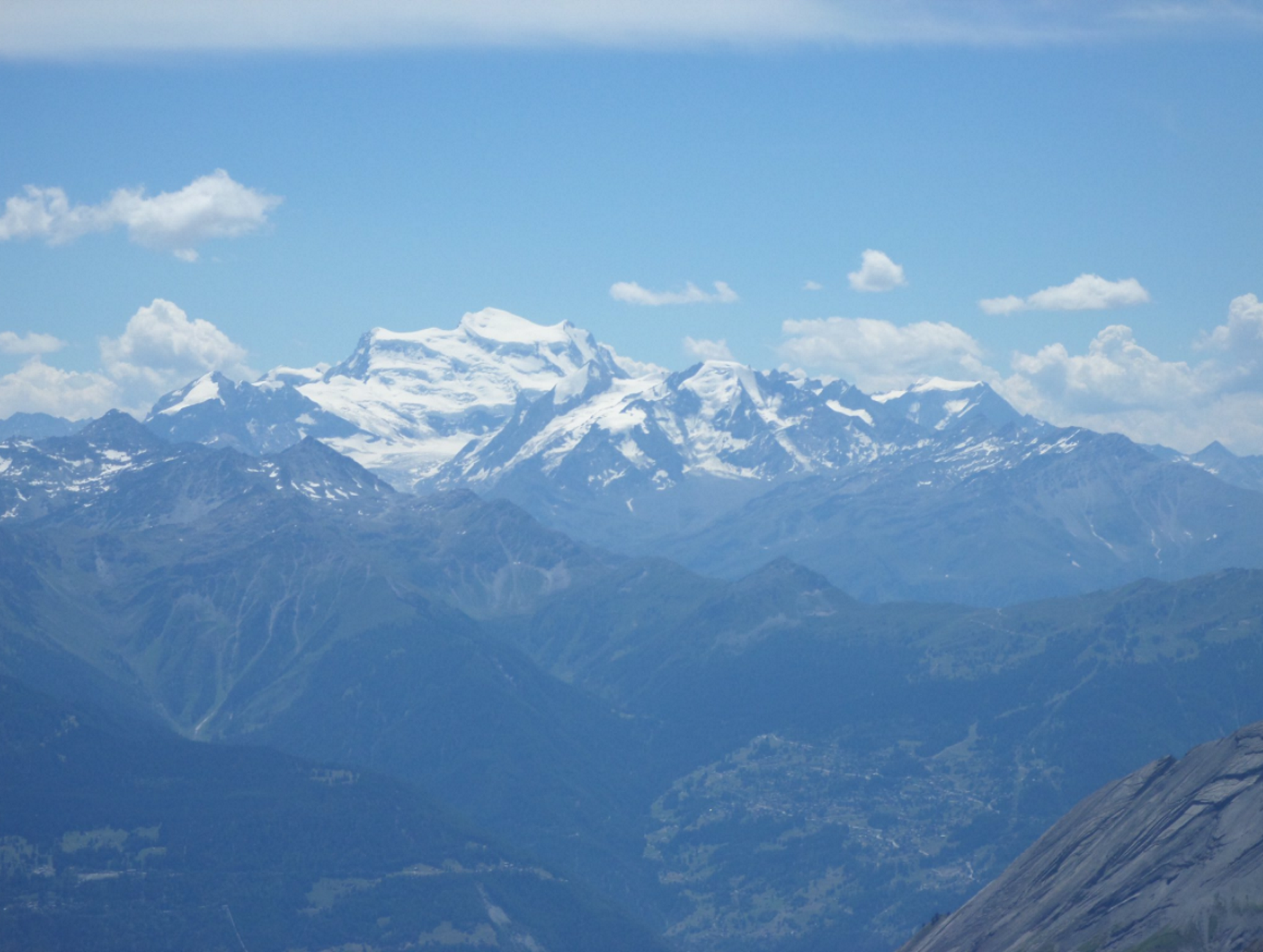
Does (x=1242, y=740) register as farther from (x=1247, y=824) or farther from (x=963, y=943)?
(x=963, y=943)

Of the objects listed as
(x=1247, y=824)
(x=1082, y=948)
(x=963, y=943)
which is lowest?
(x=963, y=943)

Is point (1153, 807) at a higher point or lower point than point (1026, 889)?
higher

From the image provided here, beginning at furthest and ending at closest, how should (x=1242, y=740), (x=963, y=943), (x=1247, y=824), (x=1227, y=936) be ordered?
1. (x=963, y=943)
2. (x=1242, y=740)
3. (x=1247, y=824)
4. (x=1227, y=936)

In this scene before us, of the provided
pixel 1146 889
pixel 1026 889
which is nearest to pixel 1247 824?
pixel 1146 889

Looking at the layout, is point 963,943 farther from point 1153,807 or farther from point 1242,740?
point 1242,740

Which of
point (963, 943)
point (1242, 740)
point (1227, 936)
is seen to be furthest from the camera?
point (963, 943)

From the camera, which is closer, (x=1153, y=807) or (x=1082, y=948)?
→ (x=1082, y=948)
